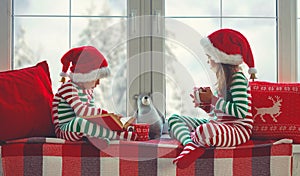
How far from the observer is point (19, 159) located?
82.4 inches

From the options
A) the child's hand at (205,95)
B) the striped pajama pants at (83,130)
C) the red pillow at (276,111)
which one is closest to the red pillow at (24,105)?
the striped pajama pants at (83,130)

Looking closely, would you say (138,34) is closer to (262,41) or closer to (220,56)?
(220,56)

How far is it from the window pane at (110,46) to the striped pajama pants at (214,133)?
462 mm

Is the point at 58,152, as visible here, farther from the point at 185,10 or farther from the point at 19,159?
the point at 185,10

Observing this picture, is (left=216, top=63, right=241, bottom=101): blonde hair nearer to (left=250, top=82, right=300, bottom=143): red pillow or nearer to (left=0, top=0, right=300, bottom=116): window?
(left=250, top=82, right=300, bottom=143): red pillow

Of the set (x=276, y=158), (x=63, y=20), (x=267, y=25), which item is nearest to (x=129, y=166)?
(x=276, y=158)

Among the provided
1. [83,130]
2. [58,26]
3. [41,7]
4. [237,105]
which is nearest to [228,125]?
[237,105]

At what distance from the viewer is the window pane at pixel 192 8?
8.77 ft

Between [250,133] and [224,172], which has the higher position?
[250,133]

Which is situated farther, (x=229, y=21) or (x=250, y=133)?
(x=229, y=21)

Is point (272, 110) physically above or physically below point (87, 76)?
below

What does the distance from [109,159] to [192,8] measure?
107 centimetres

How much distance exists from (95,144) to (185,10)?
101 cm

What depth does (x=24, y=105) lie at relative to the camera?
7.29 feet
